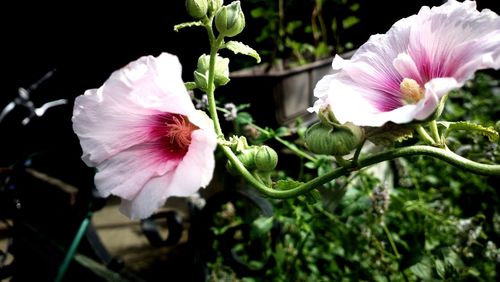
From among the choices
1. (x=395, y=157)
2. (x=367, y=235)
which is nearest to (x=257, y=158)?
(x=395, y=157)

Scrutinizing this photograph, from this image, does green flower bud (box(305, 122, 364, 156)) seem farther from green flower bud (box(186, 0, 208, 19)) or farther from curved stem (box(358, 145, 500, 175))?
green flower bud (box(186, 0, 208, 19))

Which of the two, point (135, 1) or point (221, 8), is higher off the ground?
point (221, 8)

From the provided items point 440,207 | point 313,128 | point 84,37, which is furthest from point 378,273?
point 84,37

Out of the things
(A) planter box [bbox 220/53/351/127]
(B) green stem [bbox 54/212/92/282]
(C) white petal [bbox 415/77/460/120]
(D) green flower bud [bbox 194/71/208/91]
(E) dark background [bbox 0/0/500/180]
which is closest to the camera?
(C) white petal [bbox 415/77/460/120]

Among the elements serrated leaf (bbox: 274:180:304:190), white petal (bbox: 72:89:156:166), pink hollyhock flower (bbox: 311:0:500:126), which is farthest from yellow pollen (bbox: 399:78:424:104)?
white petal (bbox: 72:89:156:166)

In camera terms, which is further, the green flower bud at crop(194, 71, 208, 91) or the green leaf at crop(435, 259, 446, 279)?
the green leaf at crop(435, 259, 446, 279)

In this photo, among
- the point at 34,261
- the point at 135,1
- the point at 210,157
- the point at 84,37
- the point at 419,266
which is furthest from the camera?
the point at 84,37

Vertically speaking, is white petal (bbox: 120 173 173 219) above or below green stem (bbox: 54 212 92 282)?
above

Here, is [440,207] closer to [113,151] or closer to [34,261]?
[113,151]
